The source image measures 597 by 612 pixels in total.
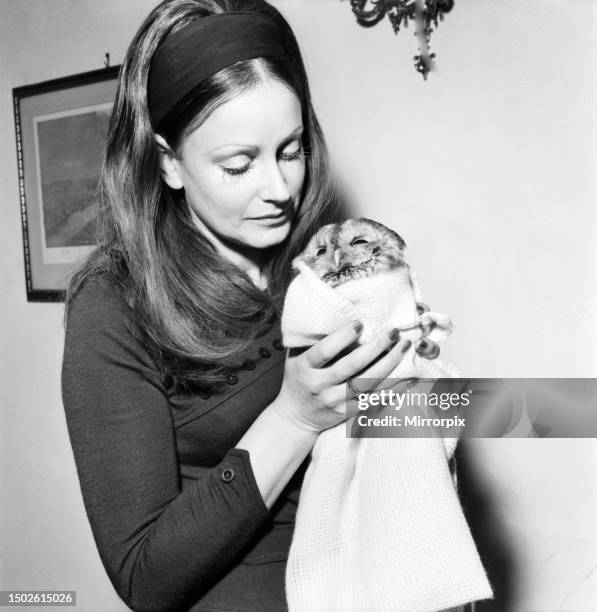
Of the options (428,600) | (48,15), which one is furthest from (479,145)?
(48,15)

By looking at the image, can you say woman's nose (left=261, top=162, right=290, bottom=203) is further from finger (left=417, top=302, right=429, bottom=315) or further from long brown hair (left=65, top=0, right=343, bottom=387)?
finger (left=417, top=302, right=429, bottom=315)

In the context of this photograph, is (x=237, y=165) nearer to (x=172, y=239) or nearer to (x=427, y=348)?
(x=172, y=239)

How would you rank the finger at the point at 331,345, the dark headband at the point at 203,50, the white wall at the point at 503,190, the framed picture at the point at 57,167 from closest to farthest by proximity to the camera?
Answer: the finger at the point at 331,345
the dark headband at the point at 203,50
the white wall at the point at 503,190
the framed picture at the point at 57,167

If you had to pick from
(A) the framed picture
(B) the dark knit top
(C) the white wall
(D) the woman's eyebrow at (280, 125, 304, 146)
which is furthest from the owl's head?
(A) the framed picture

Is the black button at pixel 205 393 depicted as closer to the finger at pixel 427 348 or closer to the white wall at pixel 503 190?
the finger at pixel 427 348

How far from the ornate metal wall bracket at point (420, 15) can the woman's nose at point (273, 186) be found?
1.92 feet

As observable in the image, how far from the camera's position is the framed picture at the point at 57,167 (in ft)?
5.74

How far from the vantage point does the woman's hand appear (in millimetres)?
747

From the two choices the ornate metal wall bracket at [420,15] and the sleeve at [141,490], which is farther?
the ornate metal wall bracket at [420,15]

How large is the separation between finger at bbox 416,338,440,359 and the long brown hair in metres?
0.24

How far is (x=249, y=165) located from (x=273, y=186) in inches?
1.6

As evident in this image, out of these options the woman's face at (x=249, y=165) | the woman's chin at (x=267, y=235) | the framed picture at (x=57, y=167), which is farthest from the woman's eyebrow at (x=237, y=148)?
the framed picture at (x=57, y=167)

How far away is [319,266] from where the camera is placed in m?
0.85

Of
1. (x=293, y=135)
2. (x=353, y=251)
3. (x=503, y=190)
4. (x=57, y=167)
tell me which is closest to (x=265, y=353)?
(x=353, y=251)
